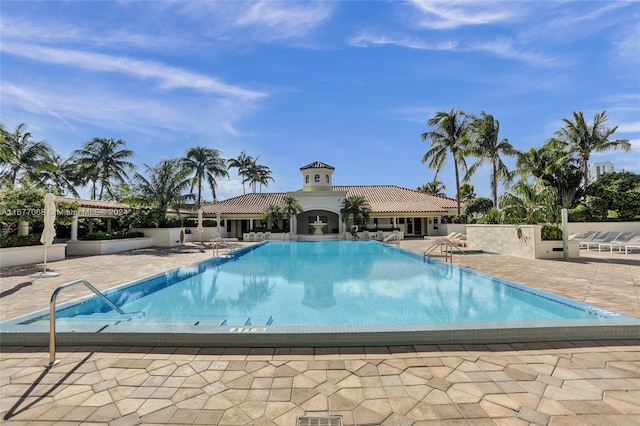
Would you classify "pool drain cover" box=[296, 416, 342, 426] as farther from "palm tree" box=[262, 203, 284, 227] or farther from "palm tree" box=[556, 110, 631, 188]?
"palm tree" box=[556, 110, 631, 188]

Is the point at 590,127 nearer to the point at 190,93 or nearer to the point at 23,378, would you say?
→ the point at 190,93

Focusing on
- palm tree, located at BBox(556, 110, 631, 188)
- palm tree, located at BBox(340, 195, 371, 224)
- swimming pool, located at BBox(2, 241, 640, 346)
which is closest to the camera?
swimming pool, located at BBox(2, 241, 640, 346)

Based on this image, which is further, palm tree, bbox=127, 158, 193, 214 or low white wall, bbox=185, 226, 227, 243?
low white wall, bbox=185, 226, 227, 243

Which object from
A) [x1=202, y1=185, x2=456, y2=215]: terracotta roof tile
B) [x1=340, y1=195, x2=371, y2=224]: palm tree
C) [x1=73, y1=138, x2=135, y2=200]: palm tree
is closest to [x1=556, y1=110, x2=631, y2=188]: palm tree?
[x1=202, y1=185, x2=456, y2=215]: terracotta roof tile

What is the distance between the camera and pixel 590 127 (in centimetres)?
2881

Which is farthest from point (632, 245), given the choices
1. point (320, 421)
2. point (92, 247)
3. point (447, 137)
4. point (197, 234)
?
point (197, 234)

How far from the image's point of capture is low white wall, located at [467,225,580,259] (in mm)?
13898

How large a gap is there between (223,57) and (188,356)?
1149 centimetres

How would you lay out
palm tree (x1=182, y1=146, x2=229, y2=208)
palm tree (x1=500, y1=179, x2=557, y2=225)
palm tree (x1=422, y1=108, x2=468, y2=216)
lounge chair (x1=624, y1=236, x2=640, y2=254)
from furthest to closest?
1. palm tree (x1=182, y1=146, x2=229, y2=208)
2. palm tree (x1=422, y1=108, x2=468, y2=216)
3. lounge chair (x1=624, y1=236, x2=640, y2=254)
4. palm tree (x1=500, y1=179, x2=557, y2=225)

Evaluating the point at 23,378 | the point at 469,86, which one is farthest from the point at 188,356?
the point at 469,86

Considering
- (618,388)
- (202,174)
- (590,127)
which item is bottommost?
(618,388)

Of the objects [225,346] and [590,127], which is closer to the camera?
[225,346]

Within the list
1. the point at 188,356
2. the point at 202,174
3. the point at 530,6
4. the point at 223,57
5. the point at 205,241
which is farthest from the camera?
the point at 202,174

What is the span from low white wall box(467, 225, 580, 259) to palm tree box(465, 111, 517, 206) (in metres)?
8.62
